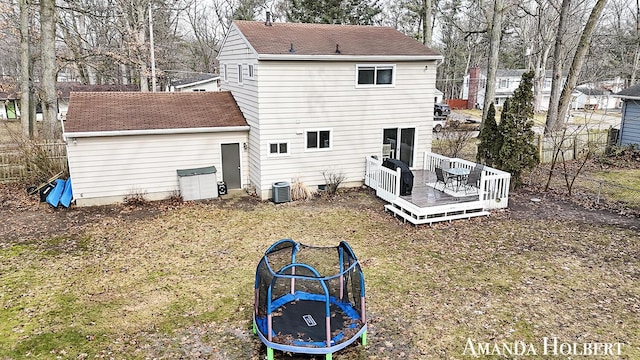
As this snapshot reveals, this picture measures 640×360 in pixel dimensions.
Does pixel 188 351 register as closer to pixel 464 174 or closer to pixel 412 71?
pixel 464 174

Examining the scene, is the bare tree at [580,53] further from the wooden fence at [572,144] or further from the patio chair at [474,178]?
the patio chair at [474,178]

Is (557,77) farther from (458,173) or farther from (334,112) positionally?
(334,112)

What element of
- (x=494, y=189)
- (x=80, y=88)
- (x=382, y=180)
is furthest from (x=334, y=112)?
(x=80, y=88)

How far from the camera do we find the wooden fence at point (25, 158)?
44.8ft

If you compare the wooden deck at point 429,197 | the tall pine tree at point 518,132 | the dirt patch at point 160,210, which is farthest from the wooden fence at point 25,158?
the tall pine tree at point 518,132

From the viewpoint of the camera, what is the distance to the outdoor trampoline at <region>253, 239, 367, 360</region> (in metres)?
5.59

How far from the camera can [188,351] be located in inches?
234

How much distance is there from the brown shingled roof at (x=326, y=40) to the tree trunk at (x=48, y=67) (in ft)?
23.1

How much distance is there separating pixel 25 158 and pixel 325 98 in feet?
34.0

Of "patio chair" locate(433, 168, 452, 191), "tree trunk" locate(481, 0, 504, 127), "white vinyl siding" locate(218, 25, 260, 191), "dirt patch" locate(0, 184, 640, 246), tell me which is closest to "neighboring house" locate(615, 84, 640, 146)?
"tree trunk" locate(481, 0, 504, 127)

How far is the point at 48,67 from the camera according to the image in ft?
50.2

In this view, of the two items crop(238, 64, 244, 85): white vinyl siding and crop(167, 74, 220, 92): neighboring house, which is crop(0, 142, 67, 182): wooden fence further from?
crop(167, 74, 220, 92): neighboring house

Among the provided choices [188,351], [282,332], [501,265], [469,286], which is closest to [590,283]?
[501,265]

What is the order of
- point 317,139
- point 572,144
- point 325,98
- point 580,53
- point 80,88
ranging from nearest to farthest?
point 325,98, point 317,139, point 580,53, point 572,144, point 80,88
